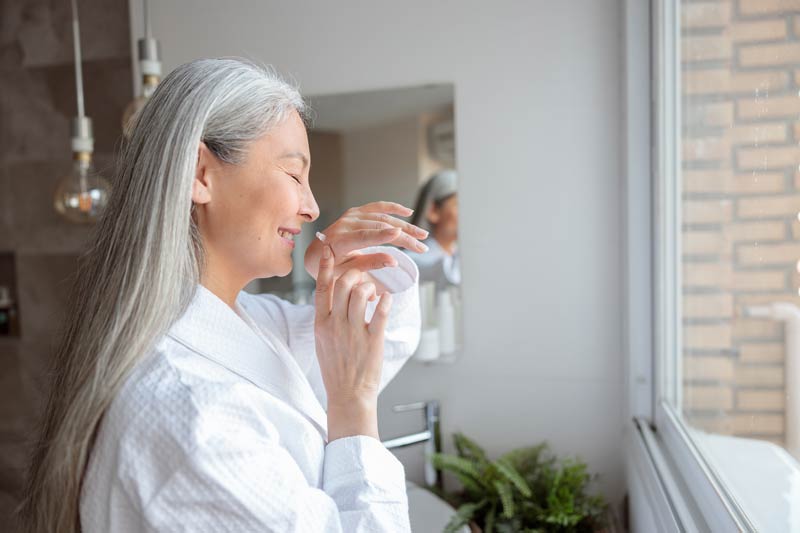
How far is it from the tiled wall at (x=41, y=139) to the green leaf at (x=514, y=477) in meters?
1.46

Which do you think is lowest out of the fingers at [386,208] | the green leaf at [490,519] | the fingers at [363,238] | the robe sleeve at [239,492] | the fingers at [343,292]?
the green leaf at [490,519]

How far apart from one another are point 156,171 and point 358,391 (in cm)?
36

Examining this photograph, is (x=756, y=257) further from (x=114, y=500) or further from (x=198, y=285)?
(x=114, y=500)

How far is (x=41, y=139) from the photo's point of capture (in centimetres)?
222

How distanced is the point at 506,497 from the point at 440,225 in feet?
2.28

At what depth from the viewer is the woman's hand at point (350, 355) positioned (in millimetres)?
859

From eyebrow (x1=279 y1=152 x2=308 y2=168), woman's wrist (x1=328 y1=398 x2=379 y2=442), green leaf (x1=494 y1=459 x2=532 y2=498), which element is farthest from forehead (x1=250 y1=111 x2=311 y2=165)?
green leaf (x1=494 y1=459 x2=532 y2=498)

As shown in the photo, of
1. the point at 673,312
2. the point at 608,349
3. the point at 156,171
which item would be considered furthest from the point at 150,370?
the point at 608,349

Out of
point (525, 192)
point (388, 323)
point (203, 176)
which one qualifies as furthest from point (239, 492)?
point (525, 192)

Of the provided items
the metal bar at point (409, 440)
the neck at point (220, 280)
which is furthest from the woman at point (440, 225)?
the neck at point (220, 280)

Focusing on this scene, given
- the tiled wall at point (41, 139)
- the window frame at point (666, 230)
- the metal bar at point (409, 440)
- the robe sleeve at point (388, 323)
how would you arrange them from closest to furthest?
the robe sleeve at point (388, 323), the window frame at point (666, 230), the metal bar at point (409, 440), the tiled wall at point (41, 139)

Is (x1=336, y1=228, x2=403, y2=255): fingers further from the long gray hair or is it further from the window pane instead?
the window pane

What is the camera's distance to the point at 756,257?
939 millimetres

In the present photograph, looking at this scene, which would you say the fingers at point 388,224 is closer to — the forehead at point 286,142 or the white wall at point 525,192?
the forehead at point 286,142
